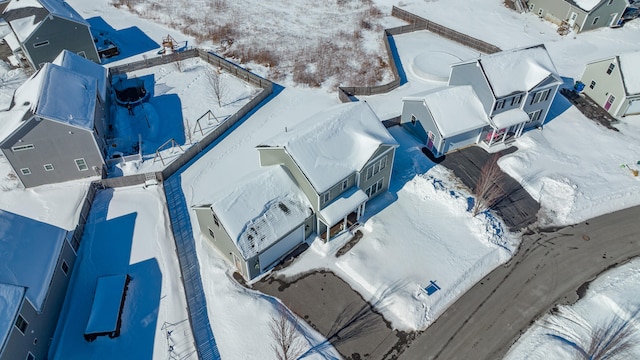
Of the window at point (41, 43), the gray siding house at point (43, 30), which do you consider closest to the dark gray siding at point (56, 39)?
the gray siding house at point (43, 30)

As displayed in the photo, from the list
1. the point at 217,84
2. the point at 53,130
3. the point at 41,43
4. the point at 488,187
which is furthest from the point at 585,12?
the point at 41,43

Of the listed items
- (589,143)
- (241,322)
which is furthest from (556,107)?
(241,322)

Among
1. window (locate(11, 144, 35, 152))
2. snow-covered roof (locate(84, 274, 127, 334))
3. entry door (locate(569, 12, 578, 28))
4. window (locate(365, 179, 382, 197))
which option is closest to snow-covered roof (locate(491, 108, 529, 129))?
window (locate(365, 179, 382, 197))

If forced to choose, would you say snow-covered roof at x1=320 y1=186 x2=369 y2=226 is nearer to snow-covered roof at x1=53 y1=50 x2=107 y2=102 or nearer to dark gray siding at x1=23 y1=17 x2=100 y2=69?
snow-covered roof at x1=53 y1=50 x2=107 y2=102

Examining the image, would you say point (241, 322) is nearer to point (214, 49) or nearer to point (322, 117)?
point (322, 117)

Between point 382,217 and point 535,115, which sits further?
point 535,115

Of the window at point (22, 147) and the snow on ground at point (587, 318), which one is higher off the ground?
the window at point (22, 147)

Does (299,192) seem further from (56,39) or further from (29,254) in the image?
(56,39)

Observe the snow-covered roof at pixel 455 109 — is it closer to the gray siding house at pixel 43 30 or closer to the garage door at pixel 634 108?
the garage door at pixel 634 108
